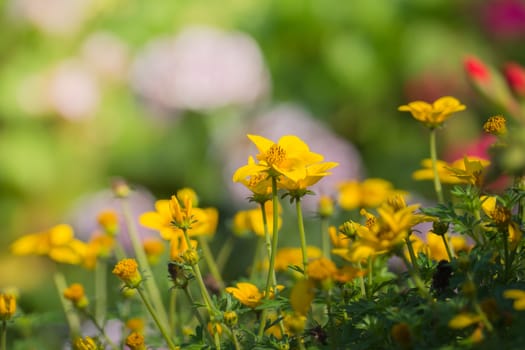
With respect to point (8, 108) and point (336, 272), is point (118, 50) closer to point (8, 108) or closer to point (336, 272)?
point (8, 108)

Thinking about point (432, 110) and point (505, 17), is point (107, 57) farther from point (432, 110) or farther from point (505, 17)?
point (432, 110)

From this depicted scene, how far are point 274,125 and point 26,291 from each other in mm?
850

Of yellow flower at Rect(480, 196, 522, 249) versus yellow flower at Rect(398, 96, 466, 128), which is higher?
yellow flower at Rect(398, 96, 466, 128)

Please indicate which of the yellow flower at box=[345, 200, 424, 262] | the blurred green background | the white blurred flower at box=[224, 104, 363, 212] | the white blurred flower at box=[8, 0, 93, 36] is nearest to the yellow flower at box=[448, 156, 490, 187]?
the yellow flower at box=[345, 200, 424, 262]

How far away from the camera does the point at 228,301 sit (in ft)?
2.44

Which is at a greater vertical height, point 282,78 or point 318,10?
point 318,10

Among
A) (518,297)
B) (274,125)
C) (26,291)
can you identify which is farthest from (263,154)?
(26,291)

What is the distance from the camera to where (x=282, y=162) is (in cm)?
76

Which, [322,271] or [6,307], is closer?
[322,271]

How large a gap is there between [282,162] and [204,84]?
1815 millimetres

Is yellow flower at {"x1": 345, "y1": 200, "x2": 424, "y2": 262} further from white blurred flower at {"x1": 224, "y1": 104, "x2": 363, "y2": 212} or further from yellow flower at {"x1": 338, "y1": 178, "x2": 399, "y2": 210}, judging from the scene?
white blurred flower at {"x1": 224, "y1": 104, "x2": 363, "y2": 212}

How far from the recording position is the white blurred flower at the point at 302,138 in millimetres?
2445

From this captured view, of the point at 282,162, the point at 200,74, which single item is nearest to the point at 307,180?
the point at 282,162

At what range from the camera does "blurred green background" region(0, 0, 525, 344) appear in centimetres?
260
